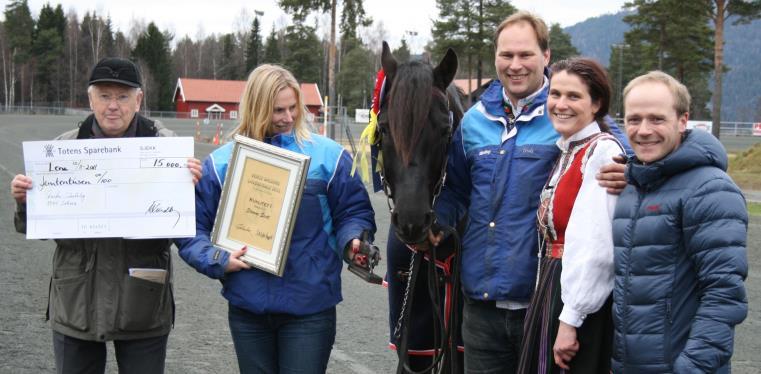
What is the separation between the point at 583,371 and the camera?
9.88 ft

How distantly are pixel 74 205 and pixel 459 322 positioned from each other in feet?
6.26

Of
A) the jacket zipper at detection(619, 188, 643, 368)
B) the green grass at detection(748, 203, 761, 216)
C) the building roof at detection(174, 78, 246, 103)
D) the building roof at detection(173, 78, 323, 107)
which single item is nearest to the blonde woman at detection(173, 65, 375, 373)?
the jacket zipper at detection(619, 188, 643, 368)

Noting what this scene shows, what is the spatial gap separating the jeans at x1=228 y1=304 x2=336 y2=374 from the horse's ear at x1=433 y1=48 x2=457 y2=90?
1.21m

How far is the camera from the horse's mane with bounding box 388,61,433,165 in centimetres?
350

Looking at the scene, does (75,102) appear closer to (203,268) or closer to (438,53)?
(438,53)

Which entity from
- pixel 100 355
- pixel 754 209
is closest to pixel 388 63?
pixel 100 355

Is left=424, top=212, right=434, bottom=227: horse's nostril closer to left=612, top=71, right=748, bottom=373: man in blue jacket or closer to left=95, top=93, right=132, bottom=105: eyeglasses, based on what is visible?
left=612, top=71, right=748, bottom=373: man in blue jacket

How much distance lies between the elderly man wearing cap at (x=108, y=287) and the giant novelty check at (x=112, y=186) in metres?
0.08

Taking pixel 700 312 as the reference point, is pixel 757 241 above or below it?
below

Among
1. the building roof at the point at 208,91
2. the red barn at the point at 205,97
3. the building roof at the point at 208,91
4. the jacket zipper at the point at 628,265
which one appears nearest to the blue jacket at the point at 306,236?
the jacket zipper at the point at 628,265

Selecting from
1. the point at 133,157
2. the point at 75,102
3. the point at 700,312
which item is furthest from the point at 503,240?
the point at 75,102

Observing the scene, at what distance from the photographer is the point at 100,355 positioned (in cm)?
361

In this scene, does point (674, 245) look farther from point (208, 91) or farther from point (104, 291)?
point (208, 91)

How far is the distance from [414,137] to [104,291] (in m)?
1.52
